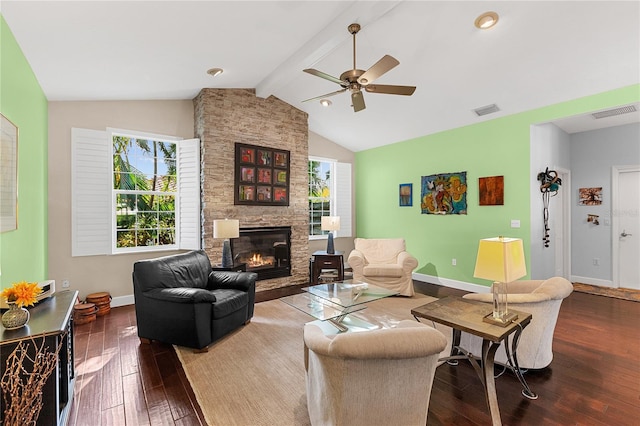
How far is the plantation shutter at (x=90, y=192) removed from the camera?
156 inches

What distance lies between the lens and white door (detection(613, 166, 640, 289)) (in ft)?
16.0

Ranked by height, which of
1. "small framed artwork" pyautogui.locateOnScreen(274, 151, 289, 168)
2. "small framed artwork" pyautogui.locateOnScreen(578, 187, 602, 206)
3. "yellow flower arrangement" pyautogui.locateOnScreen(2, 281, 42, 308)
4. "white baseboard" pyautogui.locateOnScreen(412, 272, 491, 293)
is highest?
"small framed artwork" pyautogui.locateOnScreen(274, 151, 289, 168)

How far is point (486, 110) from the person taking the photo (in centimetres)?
454

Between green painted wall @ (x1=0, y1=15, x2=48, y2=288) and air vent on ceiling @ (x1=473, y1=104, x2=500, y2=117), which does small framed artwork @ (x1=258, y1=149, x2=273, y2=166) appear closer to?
green painted wall @ (x1=0, y1=15, x2=48, y2=288)

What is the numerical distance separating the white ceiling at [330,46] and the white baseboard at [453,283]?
2.69 m

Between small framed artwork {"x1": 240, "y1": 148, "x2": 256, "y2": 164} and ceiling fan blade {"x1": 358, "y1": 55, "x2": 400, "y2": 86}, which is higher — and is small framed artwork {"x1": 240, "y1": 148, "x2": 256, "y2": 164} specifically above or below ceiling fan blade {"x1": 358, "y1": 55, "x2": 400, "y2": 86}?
below

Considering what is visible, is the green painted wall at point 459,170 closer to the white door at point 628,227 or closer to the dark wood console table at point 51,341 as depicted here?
the white door at point 628,227

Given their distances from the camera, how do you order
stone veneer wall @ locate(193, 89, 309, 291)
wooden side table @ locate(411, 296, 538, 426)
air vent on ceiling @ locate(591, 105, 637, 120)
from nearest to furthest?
1. wooden side table @ locate(411, 296, 538, 426)
2. air vent on ceiling @ locate(591, 105, 637, 120)
3. stone veneer wall @ locate(193, 89, 309, 291)

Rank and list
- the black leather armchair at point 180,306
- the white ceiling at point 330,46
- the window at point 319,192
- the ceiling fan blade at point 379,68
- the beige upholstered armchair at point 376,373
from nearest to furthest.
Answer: the beige upholstered armchair at point 376,373, the ceiling fan blade at point 379,68, the white ceiling at point 330,46, the black leather armchair at point 180,306, the window at point 319,192

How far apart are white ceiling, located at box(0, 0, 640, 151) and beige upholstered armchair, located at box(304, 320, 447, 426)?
9.26 feet

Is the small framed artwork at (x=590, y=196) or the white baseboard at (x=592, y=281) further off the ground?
the small framed artwork at (x=590, y=196)

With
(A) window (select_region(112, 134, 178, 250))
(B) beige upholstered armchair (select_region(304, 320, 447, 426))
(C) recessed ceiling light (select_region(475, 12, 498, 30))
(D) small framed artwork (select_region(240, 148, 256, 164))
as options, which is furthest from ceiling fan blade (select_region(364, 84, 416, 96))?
(A) window (select_region(112, 134, 178, 250))

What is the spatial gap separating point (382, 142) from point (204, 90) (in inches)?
138

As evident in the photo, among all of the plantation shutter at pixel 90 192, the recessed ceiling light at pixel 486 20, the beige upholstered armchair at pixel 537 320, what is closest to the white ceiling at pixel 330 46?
the recessed ceiling light at pixel 486 20
